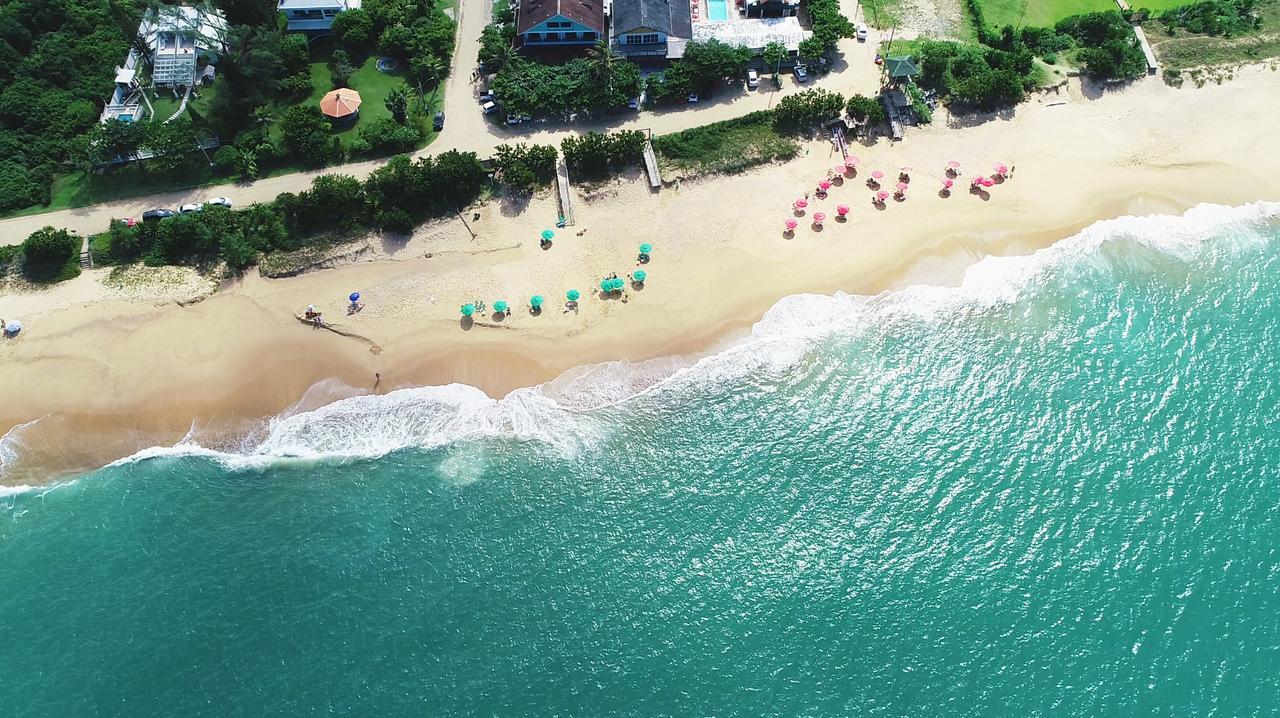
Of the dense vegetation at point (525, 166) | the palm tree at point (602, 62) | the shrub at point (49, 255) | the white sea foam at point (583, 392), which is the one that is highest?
the palm tree at point (602, 62)

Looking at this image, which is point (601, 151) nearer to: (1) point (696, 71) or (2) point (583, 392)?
(1) point (696, 71)

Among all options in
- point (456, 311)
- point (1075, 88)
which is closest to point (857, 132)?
point (1075, 88)

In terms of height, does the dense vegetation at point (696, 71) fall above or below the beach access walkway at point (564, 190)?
above

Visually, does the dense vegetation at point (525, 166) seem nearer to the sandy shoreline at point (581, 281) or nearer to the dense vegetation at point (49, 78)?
the sandy shoreline at point (581, 281)

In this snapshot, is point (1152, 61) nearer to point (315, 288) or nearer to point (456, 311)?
point (456, 311)

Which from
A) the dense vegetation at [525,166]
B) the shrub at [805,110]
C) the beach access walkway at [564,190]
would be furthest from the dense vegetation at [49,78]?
the shrub at [805,110]

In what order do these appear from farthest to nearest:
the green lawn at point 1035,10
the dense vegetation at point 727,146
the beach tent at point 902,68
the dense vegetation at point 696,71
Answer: the green lawn at point 1035,10 < the beach tent at point 902,68 < the dense vegetation at point 696,71 < the dense vegetation at point 727,146
